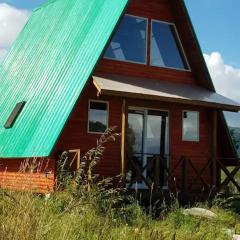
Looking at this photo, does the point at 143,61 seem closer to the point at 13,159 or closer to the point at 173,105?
the point at 173,105

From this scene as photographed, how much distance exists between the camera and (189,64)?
60.0ft

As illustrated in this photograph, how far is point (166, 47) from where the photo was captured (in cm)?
1784

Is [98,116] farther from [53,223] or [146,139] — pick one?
[53,223]

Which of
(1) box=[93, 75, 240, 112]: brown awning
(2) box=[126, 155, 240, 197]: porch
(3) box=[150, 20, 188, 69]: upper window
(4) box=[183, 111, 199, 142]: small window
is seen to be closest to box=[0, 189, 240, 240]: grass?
(1) box=[93, 75, 240, 112]: brown awning

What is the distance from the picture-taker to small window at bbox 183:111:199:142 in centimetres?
1783

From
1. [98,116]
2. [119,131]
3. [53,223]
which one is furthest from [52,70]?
[53,223]

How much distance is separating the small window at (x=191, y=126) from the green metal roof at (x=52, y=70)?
3871mm

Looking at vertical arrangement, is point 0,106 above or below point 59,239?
above

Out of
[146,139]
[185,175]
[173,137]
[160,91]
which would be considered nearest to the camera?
[160,91]

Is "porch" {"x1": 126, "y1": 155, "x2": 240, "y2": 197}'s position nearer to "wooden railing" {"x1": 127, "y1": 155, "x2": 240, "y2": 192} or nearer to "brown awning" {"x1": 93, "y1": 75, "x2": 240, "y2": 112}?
"wooden railing" {"x1": 127, "y1": 155, "x2": 240, "y2": 192}

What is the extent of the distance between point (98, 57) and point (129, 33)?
2.17m

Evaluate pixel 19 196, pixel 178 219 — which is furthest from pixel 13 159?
pixel 19 196

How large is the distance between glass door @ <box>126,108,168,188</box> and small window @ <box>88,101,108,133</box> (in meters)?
0.77

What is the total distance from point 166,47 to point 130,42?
1406 millimetres
